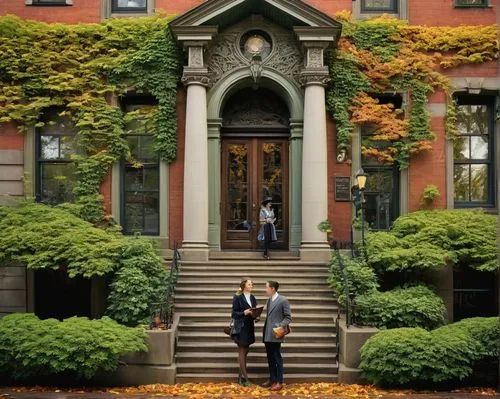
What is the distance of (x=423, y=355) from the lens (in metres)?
13.0

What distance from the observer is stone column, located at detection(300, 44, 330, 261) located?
59.3 feet

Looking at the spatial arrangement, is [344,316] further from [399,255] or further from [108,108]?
[108,108]

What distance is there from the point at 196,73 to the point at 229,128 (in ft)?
6.76

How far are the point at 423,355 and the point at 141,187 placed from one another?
30.4 ft

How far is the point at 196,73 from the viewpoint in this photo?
722 inches

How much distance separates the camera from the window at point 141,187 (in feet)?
64.0

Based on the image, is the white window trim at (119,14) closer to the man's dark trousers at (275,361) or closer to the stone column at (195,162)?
the stone column at (195,162)

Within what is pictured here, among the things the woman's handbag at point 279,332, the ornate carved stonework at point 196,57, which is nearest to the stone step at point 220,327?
the woman's handbag at point 279,332

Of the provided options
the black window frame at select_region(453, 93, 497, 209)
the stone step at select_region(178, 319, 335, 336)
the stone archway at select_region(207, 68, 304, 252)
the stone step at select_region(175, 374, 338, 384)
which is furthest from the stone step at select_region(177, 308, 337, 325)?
the black window frame at select_region(453, 93, 497, 209)

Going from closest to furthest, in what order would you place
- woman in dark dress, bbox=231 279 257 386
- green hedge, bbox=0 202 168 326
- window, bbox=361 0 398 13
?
1. woman in dark dress, bbox=231 279 257 386
2. green hedge, bbox=0 202 168 326
3. window, bbox=361 0 398 13

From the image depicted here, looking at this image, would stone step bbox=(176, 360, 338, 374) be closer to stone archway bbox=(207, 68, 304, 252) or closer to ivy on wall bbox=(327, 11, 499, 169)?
stone archway bbox=(207, 68, 304, 252)

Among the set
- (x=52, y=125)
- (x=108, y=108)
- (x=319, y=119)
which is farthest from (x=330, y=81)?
(x=52, y=125)

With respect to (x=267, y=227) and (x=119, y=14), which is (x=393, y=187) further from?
(x=119, y=14)

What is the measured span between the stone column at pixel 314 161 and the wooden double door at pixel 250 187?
5.26 ft
